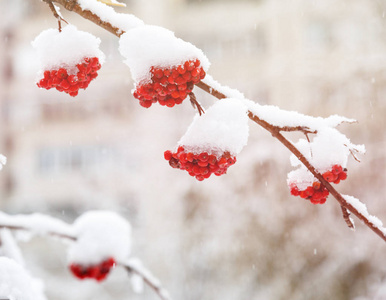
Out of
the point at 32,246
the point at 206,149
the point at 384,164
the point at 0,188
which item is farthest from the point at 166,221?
the point at 0,188

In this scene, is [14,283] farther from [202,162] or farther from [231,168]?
[231,168]

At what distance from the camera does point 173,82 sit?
3.67 feet

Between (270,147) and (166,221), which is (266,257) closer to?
(270,147)

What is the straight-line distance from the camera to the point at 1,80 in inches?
941

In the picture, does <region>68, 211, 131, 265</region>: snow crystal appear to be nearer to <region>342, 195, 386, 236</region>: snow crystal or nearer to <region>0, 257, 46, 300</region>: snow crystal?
<region>0, 257, 46, 300</region>: snow crystal

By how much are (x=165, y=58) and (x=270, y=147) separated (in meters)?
7.57

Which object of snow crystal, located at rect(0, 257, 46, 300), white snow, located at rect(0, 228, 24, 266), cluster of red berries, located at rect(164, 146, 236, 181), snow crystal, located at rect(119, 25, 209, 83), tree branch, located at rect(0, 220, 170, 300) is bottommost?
snow crystal, located at rect(0, 257, 46, 300)

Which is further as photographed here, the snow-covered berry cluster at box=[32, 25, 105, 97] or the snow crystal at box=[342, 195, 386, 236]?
the snow-covered berry cluster at box=[32, 25, 105, 97]

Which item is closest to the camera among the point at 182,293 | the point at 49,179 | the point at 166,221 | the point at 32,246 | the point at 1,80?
the point at 182,293

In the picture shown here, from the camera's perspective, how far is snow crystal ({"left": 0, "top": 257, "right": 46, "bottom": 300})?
1095 mm

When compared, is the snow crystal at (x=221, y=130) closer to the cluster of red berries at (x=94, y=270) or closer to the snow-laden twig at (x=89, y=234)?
the snow-laden twig at (x=89, y=234)

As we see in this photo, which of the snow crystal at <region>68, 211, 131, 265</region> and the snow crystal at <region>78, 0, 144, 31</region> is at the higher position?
the snow crystal at <region>78, 0, 144, 31</region>

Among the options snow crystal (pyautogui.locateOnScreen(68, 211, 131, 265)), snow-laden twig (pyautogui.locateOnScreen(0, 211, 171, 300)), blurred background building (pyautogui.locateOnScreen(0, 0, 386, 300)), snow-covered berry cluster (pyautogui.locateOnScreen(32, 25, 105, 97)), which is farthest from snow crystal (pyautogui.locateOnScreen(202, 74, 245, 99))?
blurred background building (pyautogui.locateOnScreen(0, 0, 386, 300))

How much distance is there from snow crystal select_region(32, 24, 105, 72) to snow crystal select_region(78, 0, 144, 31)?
0.17 metres
